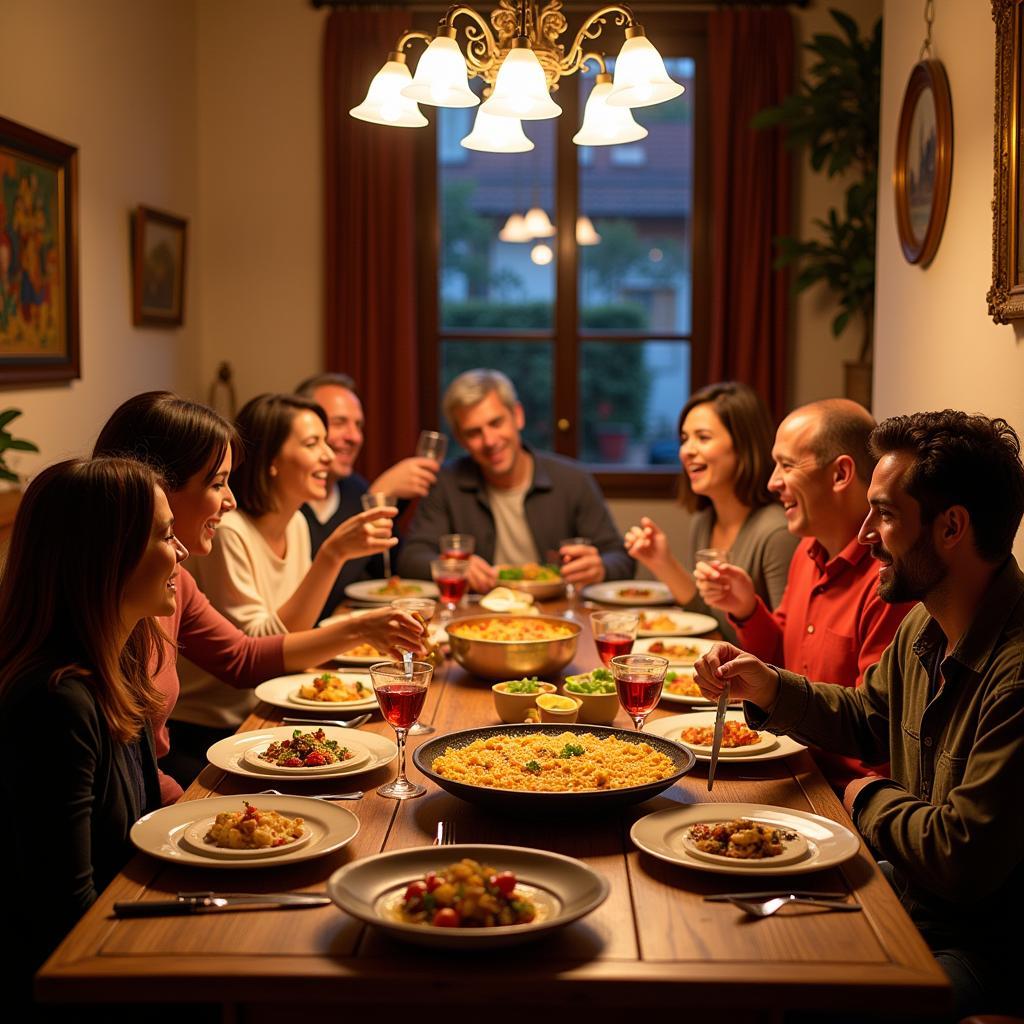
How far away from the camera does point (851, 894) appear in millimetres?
1530

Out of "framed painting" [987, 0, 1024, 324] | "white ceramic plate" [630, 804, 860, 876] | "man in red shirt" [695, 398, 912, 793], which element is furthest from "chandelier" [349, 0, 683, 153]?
"white ceramic plate" [630, 804, 860, 876]

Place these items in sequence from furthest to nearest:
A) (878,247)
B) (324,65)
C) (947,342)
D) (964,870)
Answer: (324,65)
(878,247)
(947,342)
(964,870)

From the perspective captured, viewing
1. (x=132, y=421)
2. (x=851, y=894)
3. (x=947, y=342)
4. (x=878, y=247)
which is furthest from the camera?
(x=878, y=247)

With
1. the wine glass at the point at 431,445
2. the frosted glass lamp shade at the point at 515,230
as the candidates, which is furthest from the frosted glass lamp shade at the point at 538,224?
the wine glass at the point at 431,445

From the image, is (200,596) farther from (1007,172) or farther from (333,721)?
(1007,172)

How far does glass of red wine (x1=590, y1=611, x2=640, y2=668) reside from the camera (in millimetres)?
2340

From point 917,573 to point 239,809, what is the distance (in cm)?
107

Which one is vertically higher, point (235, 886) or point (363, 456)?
point (363, 456)

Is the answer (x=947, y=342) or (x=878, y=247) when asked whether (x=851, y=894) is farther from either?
(x=878, y=247)

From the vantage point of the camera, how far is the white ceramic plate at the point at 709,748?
2018 mm

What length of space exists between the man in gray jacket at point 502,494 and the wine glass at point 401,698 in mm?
2331

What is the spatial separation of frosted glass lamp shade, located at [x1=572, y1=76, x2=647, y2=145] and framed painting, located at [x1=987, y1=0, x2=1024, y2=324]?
75cm

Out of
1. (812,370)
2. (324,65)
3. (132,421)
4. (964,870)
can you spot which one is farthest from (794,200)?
(964,870)

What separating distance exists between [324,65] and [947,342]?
11.3 ft
